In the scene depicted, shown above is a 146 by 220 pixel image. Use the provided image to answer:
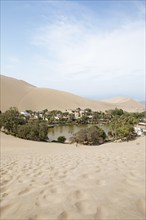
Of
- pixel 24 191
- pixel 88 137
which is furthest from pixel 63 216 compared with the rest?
pixel 88 137

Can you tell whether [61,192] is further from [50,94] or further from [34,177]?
[50,94]

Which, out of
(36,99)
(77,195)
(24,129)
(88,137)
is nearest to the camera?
(77,195)

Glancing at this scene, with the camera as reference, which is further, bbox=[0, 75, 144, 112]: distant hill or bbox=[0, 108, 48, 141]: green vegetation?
bbox=[0, 75, 144, 112]: distant hill

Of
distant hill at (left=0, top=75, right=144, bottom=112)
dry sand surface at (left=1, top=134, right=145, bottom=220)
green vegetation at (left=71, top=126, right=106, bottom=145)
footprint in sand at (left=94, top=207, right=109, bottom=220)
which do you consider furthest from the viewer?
distant hill at (left=0, top=75, right=144, bottom=112)

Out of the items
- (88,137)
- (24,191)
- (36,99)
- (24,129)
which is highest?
(36,99)

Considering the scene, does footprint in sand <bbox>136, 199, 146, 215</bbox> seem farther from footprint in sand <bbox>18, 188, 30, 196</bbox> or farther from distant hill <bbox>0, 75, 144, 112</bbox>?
distant hill <bbox>0, 75, 144, 112</bbox>

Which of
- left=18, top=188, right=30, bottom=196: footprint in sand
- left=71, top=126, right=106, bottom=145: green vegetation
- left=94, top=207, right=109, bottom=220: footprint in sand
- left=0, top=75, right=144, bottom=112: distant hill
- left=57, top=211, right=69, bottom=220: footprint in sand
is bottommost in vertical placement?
left=71, top=126, right=106, bottom=145: green vegetation

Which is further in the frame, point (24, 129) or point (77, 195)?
point (24, 129)

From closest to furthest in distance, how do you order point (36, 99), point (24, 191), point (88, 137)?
point (24, 191) → point (88, 137) → point (36, 99)

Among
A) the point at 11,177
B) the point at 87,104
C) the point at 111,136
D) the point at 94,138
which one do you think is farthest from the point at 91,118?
the point at 11,177

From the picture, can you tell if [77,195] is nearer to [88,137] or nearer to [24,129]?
[88,137]

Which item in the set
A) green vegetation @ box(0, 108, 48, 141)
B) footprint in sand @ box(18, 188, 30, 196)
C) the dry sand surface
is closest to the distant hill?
green vegetation @ box(0, 108, 48, 141)

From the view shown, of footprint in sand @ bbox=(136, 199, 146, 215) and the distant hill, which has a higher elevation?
the distant hill

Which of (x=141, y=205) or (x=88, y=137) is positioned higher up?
(x=141, y=205)
